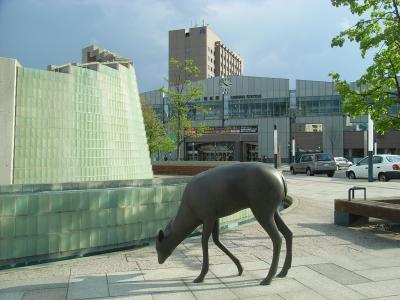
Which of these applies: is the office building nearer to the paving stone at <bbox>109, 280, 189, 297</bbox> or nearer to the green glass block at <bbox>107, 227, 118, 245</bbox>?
the green glass block at <bbox>107, 227, 118, 245</bbox>

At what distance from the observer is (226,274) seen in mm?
5957

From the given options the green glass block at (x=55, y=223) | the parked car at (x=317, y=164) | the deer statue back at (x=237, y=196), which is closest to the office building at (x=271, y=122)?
the parked car at (x=317, y=164)

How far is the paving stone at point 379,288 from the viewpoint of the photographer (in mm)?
5062

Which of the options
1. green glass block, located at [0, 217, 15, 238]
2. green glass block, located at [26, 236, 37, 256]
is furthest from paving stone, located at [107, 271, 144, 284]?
green glass block, located at [0, 217, 15, 238]

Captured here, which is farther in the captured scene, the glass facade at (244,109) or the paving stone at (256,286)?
the glass facade at (244,109)

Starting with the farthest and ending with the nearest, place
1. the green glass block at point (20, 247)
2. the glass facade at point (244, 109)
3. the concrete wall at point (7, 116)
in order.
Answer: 1. the glass facade at point (244, 109)
2. the concrete wall at point (7, 116)
3. the green glass block at point (20, 247)

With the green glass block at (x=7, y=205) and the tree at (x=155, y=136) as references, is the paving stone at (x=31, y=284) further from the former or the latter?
the tree at (x=155, y=136)

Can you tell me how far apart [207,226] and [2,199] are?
10.1 ft

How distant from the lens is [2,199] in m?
6.40

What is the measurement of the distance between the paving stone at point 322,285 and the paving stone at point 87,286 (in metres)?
2.42

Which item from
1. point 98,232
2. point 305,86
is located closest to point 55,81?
point 98,232

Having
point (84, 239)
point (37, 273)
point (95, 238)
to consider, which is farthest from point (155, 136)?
point (37, 273)

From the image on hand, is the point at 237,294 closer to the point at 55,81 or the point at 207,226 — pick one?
the point at 207,226

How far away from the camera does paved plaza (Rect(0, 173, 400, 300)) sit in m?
5.14
